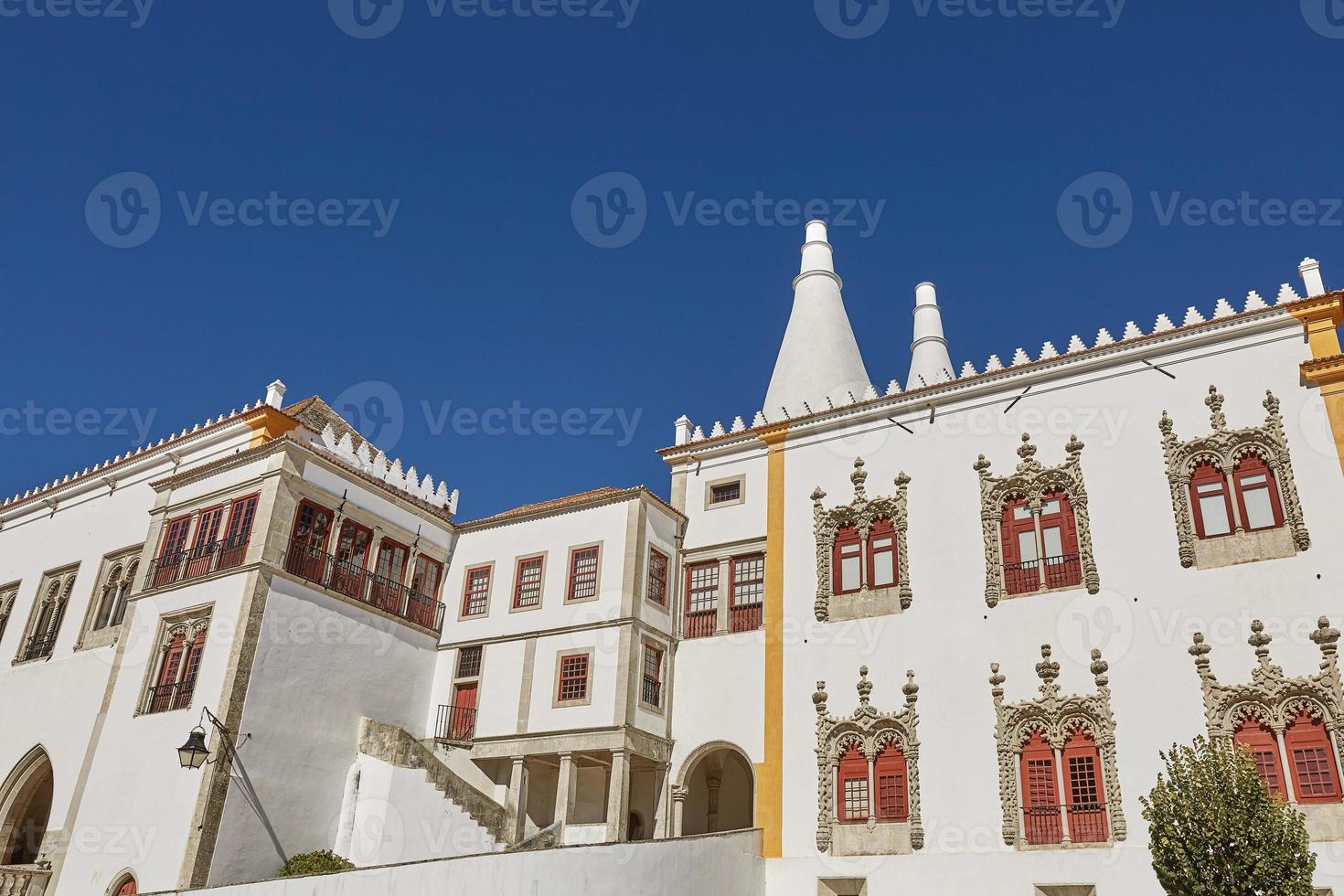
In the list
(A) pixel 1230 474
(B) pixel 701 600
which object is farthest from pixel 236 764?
(A) pixel 1230 474

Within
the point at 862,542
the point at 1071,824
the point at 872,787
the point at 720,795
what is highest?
the point at 862,542

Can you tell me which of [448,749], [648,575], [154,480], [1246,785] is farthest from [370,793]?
[1246,785]

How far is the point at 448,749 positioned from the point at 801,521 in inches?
389

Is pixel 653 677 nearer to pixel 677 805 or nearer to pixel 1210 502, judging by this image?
pixel 677 805

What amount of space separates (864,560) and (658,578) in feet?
16.7

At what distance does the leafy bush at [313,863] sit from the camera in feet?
67.5

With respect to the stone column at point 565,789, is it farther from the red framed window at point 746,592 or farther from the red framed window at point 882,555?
the red framed window at point 882,555

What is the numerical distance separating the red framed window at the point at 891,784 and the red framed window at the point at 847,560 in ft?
12.2

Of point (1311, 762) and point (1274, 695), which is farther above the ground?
point (1274, 695)

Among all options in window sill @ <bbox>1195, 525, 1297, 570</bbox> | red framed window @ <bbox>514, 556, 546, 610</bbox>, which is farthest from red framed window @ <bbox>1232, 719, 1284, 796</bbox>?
red framed window @ <bbox>514, 556, 546, 610</bbox>

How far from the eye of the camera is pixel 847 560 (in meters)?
24.0

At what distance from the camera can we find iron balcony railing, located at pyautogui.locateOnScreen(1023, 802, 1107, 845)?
1897 centimetres

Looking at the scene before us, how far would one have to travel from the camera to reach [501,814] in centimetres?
2353

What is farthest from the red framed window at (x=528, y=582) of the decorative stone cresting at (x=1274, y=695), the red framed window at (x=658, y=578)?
the decorative stone cresting at (x=1274, y=695)
